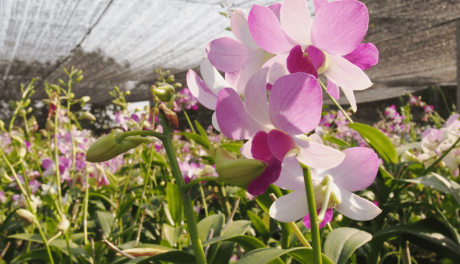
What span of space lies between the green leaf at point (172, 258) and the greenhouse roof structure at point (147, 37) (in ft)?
5.78

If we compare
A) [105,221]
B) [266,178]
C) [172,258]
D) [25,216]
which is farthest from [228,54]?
[105,221]

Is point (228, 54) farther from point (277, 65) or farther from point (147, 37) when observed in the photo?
point (147, 37)

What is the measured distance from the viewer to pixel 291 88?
0.62 feet

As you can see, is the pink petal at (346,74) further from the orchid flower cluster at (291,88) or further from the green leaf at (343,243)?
the green leaf at (343,243)

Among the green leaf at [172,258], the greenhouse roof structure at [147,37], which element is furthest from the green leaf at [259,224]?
the greenhouse roof structure at [147,37]

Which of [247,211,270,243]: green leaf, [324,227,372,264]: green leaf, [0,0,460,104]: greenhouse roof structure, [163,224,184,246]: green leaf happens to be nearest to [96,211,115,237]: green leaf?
[163,224,184,246]: green leaf

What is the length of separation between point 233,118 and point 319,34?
0.29ft

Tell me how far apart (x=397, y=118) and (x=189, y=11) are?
6.91 ft

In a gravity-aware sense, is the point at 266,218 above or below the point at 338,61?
below

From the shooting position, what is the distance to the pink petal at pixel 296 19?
0.22 metres

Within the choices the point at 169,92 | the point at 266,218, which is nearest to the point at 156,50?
the point at 266,218

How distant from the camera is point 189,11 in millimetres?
2984

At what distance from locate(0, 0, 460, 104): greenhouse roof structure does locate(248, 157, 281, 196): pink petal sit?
189 centimetres

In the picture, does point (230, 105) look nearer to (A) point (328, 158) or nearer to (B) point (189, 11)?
(A) point (328, 158)
